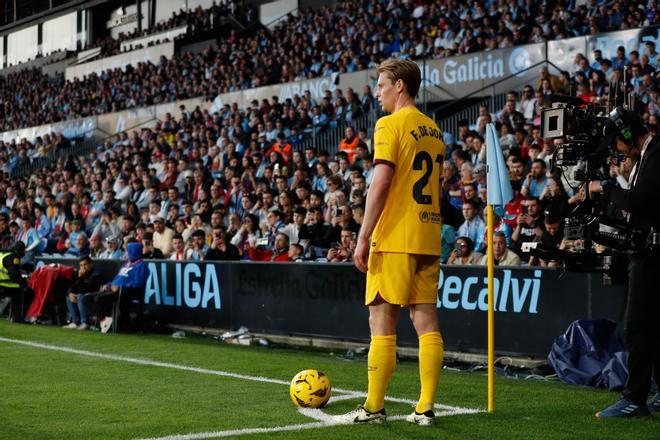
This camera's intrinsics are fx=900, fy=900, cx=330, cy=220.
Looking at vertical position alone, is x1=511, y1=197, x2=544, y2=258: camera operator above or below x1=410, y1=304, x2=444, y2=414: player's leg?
above

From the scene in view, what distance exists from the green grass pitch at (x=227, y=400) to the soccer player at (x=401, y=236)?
381mm

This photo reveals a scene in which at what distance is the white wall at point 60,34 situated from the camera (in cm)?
5019

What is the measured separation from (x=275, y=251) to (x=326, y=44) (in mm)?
14150

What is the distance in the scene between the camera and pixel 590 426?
19.7 feet

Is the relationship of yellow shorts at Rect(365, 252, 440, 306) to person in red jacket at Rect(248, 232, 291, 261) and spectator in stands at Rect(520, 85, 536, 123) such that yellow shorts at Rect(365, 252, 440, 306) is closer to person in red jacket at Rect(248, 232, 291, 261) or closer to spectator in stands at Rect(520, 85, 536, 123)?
person in red jacket at Rect(248, 232, 291, 261)

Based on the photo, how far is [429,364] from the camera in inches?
230

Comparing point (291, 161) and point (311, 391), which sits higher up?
point (291, 161)

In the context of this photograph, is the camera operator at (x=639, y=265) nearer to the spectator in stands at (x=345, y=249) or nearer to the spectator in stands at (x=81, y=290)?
the spectator in stands at (x=345, y=249)

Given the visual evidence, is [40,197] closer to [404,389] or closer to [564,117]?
[404,389]

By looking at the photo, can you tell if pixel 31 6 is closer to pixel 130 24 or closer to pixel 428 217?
pixel 130 24

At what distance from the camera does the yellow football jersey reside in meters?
5.75

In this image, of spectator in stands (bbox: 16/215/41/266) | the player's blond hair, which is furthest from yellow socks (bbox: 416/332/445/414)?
spectator in stands (bbox: 16/215/41/266)

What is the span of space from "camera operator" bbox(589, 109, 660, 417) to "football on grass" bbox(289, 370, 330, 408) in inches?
78.0

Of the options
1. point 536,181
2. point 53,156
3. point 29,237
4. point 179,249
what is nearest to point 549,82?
point 536,181
